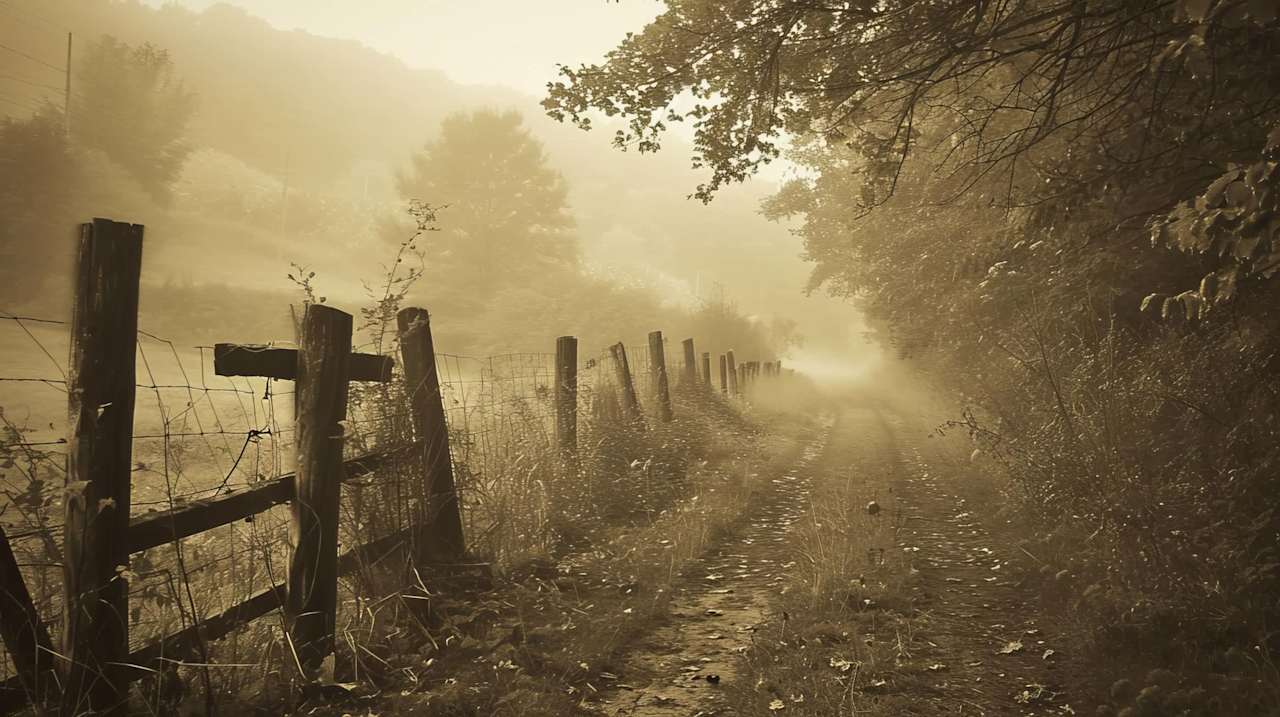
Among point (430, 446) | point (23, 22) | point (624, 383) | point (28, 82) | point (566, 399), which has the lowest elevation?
point (430, 446)

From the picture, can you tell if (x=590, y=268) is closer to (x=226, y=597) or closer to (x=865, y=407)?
(x=865, y=407)

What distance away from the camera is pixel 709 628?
15.6ft

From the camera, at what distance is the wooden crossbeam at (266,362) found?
3.46 metres

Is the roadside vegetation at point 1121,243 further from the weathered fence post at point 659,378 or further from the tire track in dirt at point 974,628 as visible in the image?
the weathered fence post at point 659,378

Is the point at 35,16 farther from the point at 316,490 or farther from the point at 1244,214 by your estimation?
the point at 1244,214

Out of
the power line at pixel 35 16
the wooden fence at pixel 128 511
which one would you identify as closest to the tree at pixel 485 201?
the power line at pixel 35 16

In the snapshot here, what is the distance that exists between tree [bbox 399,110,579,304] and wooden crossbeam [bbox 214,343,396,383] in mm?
40062

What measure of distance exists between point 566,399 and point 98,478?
5731 mm

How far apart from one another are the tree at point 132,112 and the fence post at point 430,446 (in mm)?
42903

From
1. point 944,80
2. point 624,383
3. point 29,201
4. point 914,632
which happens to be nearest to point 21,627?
point 914,632

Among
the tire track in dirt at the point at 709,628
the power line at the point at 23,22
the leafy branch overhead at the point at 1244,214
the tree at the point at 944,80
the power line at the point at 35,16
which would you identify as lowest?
the tire track in dirt at the point at 709,628

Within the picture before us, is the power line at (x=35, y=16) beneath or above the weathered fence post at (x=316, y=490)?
above

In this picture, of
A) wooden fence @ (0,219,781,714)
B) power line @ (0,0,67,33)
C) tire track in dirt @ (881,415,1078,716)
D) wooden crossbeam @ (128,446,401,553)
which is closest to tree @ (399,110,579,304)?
power line @ (0,0,67,33)

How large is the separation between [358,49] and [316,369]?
6788 inches
